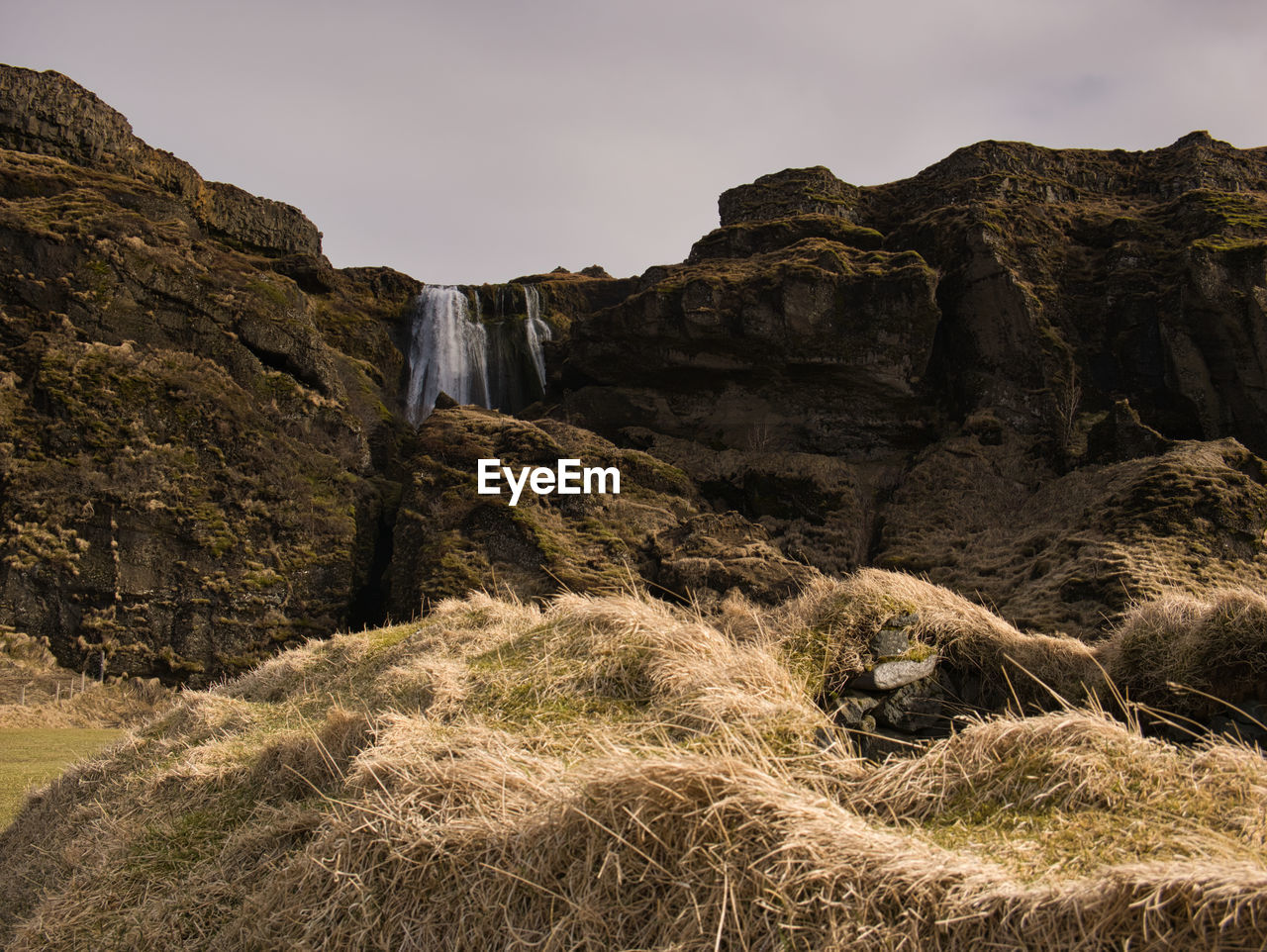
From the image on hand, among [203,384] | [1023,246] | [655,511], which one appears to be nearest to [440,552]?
[655,511]

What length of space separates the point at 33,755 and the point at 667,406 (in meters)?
28.5

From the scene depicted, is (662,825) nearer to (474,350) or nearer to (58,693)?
(58,693)

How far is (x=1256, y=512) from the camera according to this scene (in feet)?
79.9

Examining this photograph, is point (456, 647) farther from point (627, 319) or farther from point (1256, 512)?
point (627, 319)

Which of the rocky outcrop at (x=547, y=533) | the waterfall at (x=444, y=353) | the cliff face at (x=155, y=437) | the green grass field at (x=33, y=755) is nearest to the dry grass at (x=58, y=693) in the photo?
the cliff face at (x=155, y=437)

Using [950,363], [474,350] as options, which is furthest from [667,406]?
[950,363]

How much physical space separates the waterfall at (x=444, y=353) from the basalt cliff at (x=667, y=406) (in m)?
0.46

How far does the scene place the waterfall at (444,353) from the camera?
43.0 m

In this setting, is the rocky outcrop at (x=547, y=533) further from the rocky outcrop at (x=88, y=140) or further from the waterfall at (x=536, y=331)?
the rocky outcrop at (x=88, y=140)

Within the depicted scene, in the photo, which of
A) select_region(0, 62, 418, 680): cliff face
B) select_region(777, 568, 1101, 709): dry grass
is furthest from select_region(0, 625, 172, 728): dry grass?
select_region(777, 568, 1101, 709): dry grass

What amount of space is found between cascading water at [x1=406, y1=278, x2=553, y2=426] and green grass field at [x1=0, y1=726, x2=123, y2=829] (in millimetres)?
26717

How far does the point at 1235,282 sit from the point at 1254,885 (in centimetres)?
3831

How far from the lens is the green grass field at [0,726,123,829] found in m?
9.77

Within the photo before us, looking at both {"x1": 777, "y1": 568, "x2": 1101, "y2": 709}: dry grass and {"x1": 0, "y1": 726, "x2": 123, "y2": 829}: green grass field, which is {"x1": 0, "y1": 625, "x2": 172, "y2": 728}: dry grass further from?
{"x1": 777, "y1": 568, "x2": 1101, "y2": 709}: dry grass
